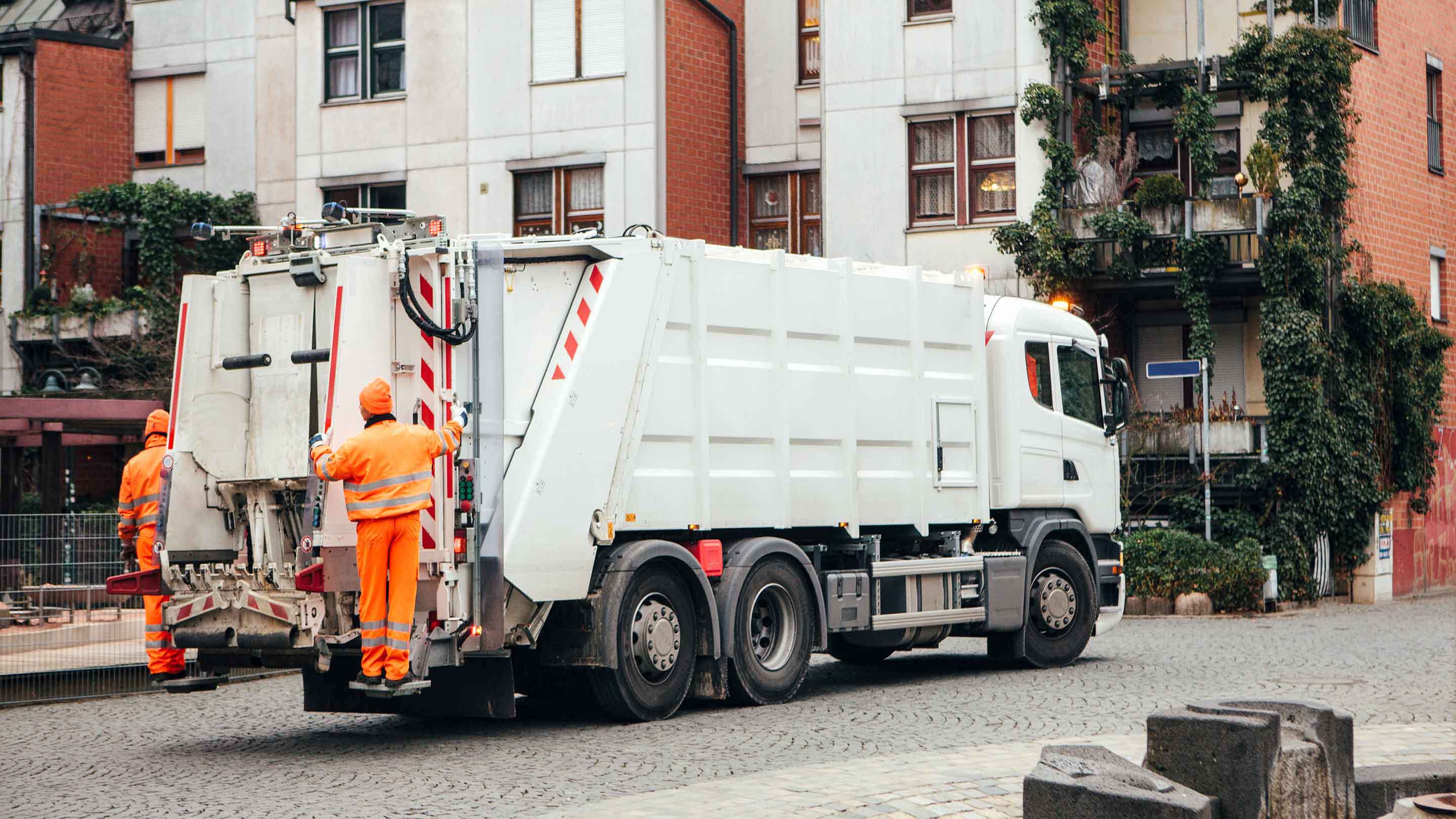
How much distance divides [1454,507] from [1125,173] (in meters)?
8.65

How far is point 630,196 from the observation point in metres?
28.7

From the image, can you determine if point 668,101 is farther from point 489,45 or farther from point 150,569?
point 150,569

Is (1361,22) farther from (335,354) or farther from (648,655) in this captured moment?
(335,354)

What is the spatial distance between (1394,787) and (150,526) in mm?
7693

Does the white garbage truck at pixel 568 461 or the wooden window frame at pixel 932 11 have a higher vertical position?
the wooden window frame at pixel 932 11

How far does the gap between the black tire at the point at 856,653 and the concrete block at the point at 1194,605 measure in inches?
333

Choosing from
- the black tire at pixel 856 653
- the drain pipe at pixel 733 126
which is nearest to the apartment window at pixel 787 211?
the drain pipe at pixel 733 126

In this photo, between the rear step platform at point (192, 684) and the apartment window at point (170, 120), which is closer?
the rear step platform at point (192, 684)

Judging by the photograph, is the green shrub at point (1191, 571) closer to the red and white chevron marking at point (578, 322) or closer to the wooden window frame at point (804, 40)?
the wooden window frame at point (804, 40)

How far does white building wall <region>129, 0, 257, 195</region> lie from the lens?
33.5 m

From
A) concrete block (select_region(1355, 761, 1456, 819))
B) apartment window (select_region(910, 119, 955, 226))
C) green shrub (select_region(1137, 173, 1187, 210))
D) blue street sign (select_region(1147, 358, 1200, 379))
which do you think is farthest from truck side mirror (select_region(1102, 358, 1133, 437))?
apartment window (select_region(910, 119, 955, 226))

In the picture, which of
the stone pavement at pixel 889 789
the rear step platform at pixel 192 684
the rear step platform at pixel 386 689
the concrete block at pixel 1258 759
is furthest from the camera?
the rear step platform at pixel 192 684

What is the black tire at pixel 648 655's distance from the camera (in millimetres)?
11773

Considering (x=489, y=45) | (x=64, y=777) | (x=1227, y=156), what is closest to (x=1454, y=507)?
(x=1227, y=156)
